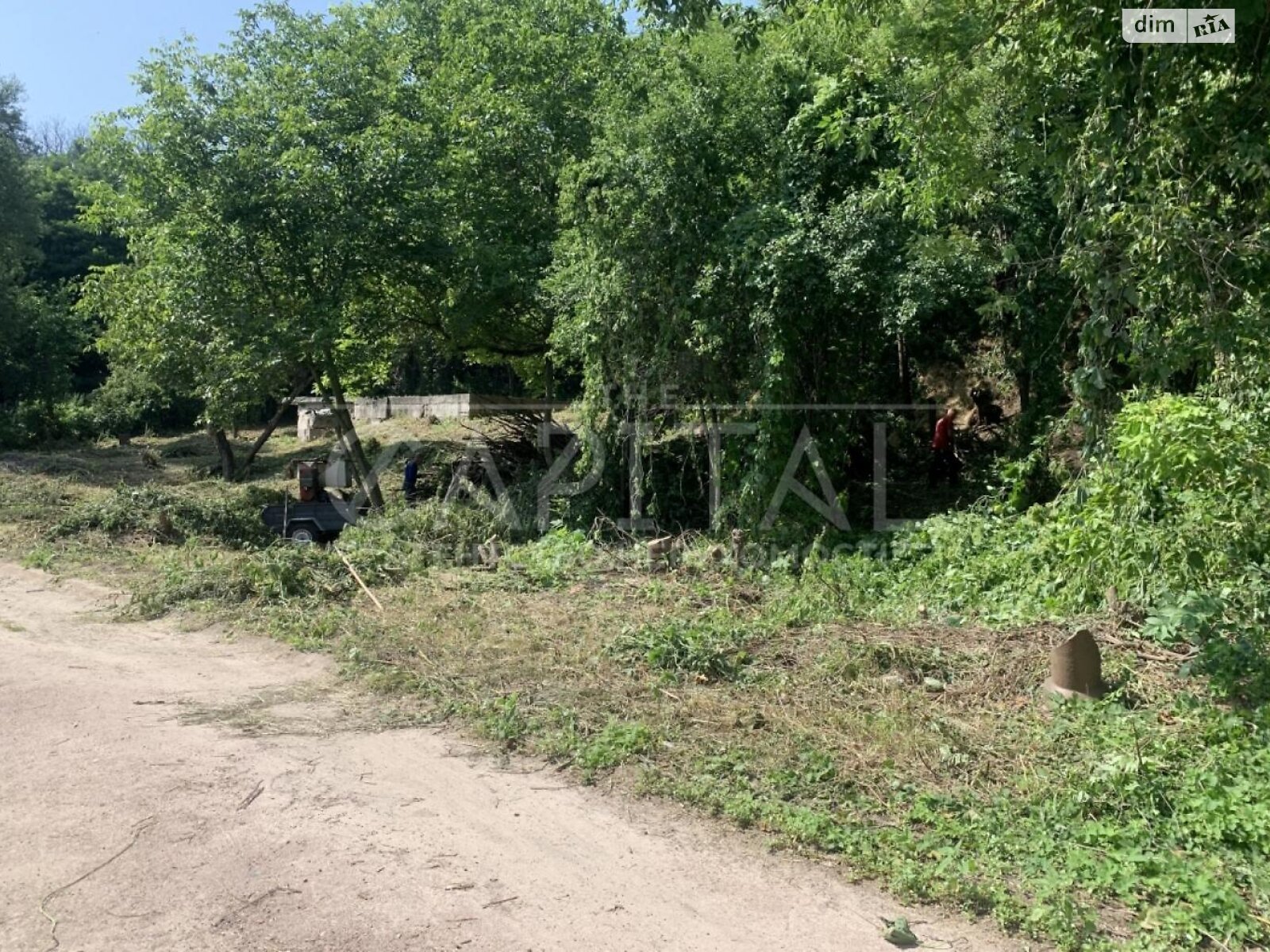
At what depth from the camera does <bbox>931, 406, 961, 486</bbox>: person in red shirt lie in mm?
14781

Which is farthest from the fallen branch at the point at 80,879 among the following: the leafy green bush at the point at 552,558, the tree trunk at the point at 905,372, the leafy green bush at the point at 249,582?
the tree trunk at the point at 905,372

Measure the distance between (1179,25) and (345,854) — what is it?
7.05 m

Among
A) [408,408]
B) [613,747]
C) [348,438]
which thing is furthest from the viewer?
[408,408]

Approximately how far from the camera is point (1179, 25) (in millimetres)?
5941

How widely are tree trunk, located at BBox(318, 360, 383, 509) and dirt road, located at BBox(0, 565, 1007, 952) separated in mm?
10382

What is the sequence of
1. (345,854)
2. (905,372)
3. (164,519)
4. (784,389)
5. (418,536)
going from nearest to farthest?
(345,854), (784,389), (418,536), (164,519), (905,372)

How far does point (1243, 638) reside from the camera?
5.91m

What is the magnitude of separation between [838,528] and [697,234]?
4.35m

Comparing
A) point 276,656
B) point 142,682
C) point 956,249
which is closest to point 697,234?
point 956,249

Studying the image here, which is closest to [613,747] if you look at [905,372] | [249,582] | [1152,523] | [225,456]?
[1152,523]

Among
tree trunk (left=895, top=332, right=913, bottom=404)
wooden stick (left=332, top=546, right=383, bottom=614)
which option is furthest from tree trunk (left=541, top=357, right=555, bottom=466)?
tree trunk (left=895, top=332, right=913, bottom=404)

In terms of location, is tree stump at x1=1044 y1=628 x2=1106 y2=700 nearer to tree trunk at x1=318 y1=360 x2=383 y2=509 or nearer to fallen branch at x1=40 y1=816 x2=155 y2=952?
fallen branch at x1=40 y1=816 x2=155 y2=952

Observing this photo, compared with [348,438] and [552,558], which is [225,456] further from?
[552,558]

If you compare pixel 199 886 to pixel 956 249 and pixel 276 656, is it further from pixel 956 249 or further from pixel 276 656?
pixel 956 249
